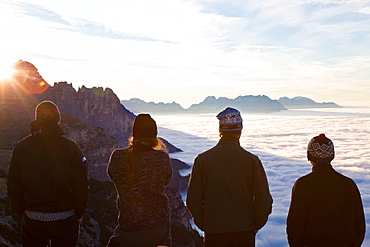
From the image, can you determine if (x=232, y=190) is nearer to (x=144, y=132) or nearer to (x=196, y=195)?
(x=196, y=195)

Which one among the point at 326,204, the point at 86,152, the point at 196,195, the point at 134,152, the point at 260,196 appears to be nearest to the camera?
the point at 326,204

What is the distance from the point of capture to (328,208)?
5633mm

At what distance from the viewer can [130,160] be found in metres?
6.09

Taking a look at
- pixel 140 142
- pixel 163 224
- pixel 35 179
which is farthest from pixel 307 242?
pixel 35 179

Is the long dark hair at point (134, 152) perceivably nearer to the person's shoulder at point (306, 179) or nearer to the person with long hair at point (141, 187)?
the person with long hair at point (141, 187)

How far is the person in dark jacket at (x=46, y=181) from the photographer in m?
6.05

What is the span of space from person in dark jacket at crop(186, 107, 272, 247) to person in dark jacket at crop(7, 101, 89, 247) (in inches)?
94.3

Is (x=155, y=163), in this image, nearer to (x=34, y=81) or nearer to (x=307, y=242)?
(x=307, y=242)

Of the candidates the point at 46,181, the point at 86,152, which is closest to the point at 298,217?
the point at 46,181

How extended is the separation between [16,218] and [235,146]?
13.4 m

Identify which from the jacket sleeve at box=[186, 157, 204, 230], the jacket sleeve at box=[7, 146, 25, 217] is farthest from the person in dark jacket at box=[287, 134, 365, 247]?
the jacket sleeve at box=[7, 146, 25, 217]

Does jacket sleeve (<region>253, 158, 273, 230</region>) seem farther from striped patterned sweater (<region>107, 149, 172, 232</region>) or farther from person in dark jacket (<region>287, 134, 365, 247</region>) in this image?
striped patterned sweater (<region>107, 149, 172, 232</region>)

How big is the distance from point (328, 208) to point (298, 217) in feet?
1.71

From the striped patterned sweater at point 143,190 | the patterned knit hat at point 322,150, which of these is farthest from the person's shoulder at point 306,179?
the striped patterned sweater at point 143,190
